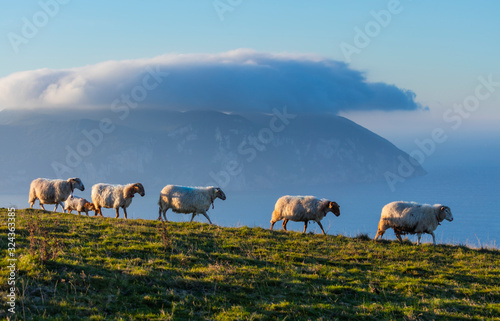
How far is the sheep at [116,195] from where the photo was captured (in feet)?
84.4

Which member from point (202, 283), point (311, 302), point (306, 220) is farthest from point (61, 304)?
point (306, 220)

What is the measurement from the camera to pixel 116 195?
25.8 m

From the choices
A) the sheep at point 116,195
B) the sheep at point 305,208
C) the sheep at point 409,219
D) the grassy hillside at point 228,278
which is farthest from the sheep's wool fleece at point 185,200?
the sheep at point 409,219

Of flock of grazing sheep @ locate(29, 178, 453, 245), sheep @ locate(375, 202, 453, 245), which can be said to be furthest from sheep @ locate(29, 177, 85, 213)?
sheep @ locate(375, 202, 453, 245)

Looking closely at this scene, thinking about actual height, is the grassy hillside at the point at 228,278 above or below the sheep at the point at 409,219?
below

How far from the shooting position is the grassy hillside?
9.45 metres

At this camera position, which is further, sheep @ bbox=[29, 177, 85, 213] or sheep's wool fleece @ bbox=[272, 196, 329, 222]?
sheep @ bbox=[29, 177, 85, 213]

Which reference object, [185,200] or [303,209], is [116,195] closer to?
[185,200]

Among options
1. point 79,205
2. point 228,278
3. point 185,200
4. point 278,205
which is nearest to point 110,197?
point 185,200

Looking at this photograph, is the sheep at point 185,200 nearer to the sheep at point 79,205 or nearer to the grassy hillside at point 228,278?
the grassy hillside at point 228,278

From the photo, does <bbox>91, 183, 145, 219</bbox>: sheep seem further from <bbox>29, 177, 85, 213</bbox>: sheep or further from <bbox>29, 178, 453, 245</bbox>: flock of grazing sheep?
<bbox>29, 177, 85, 213</bbox>: sheep

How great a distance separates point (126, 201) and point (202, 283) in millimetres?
16200

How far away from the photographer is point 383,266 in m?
15.0

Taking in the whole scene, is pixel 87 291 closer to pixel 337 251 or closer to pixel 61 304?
pixel 61 304
